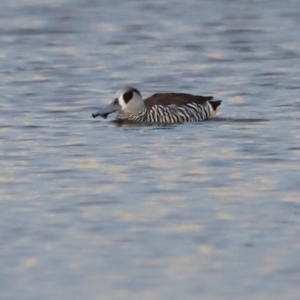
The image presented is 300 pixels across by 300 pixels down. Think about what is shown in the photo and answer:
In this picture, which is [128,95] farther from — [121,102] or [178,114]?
[178,114]

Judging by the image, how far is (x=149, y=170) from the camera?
12.9 meters

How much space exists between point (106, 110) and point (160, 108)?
2.01 ft

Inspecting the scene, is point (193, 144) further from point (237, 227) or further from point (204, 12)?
point (204, 12)

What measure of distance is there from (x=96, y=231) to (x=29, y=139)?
4.41 meters

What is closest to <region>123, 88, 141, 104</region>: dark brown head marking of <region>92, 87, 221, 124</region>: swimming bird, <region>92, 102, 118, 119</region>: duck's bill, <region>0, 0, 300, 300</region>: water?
<region>92, 87, 221, 124</region>: swimming bird

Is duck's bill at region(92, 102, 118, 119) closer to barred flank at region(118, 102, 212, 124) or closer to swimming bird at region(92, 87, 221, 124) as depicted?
swimming bird at region(92, 87, 221, 124)

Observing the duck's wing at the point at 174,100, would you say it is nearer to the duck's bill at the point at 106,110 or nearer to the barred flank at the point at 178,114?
the barred flank at the point at 178,114

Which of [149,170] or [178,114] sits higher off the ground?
[178,114]

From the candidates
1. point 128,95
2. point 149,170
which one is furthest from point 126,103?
point 149,170

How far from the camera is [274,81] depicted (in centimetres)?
1897

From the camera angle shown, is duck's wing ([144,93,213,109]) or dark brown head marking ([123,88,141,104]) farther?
dark brown head marking ([123,88,141,104])

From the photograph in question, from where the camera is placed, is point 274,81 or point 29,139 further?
point 274,81

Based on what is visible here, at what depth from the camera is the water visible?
9547 mm

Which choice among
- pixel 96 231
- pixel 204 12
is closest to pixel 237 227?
pixel 96 231
